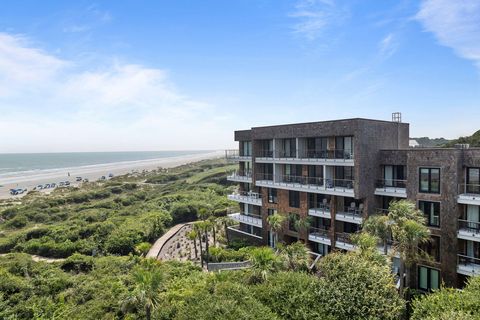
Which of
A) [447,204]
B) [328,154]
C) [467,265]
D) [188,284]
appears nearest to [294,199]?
[328,154]

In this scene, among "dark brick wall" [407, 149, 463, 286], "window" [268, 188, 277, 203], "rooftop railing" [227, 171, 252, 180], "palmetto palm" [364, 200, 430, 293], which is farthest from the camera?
"rooftop railing" [227, 171, 252, 180]

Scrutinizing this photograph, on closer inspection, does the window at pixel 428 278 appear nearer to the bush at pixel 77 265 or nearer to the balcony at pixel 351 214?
the balcony at pixel 351 214

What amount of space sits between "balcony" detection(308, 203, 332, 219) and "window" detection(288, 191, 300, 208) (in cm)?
174

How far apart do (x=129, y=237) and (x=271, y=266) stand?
92.6 ft

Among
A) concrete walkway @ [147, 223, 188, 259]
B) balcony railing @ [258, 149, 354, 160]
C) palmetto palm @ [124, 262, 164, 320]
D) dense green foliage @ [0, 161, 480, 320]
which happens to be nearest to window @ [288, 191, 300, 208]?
balcony railing @ [258, 149, 354, 160]

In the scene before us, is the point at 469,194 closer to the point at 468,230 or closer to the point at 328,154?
the point at 468,230

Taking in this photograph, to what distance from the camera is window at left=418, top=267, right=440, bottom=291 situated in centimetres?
2522

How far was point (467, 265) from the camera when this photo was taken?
23.8 meters

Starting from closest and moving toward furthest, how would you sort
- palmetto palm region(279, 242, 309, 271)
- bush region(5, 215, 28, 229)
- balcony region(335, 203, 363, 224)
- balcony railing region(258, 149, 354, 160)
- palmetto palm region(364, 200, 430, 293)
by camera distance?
1. palmetto palm region(364, 200, 430, 293)
2. palmetto palm region(279, 242, 309, 271)
3. balcony region(335, 203, 363, 224)
4. balcony railing region(258, 149, 354, 160)
5. bush region(5, 215, 28, 229)

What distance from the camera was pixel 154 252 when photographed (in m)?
40.8

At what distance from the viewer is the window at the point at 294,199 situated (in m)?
33.8

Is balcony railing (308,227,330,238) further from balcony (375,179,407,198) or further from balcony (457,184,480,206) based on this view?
balcony (457,184,480,206)

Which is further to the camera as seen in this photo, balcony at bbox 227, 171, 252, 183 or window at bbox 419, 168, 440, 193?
balcony at bbox 227, 171, 252, 183

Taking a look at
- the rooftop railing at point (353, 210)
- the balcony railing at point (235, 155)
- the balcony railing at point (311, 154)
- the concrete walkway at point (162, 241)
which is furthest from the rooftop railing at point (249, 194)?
the concrete walkway at point (162, 241)
